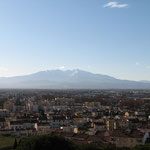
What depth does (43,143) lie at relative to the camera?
14.5 metres

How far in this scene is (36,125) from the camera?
88.2 feet

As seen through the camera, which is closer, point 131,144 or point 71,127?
point 131,144

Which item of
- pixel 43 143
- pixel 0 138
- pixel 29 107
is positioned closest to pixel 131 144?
pixel 43 143

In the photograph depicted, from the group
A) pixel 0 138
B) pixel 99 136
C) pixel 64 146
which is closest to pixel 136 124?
pixel 99 136

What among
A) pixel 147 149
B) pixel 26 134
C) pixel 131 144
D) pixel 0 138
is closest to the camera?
pixel 147 149

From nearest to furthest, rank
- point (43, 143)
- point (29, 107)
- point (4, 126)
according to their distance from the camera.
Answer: point (43, 143), point (4, 126), point (29, 107)

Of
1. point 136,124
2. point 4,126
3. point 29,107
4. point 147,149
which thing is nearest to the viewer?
point 147,149

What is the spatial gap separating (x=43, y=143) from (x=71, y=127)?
1080 centimetres

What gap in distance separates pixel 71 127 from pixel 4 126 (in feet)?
24.0

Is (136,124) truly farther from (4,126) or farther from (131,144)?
(4,126)

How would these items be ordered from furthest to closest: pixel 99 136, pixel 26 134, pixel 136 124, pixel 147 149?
pixel 136 124 → pixel 26 134 → pixel 99 136 → pixel 147 149

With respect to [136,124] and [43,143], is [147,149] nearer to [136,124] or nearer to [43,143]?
[43,143]

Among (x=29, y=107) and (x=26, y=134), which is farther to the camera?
(x=29, y=107)

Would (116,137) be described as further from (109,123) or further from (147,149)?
(109,123)
